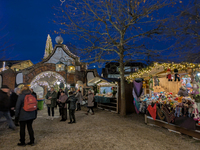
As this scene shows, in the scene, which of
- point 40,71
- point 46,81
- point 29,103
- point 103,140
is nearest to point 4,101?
point 29,103

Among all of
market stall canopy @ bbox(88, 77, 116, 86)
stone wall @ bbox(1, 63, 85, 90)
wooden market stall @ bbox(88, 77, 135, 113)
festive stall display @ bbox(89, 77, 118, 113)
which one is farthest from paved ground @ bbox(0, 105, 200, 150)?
stone wall @ bbox(1, 63, 85, 90)

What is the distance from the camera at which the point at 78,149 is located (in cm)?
439

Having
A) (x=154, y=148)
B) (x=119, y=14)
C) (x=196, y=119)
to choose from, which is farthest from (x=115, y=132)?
(x=119, y=14)

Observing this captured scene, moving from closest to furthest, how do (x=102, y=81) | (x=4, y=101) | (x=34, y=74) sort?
(x=4, y=101) → (x=102, y=81) → (x=34, y=74)

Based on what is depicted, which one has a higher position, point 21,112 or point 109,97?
point 21,112

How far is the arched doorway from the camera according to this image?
2088 cm

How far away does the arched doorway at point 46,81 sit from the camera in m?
20.9

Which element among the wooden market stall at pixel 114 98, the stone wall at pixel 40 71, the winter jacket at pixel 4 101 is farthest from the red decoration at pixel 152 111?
the stone wall at pixel 40 71

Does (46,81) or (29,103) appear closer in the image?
(29,103)

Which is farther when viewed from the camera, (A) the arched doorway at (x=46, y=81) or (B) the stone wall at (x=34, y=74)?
(A) the arched doorway at (x=46, y=81)

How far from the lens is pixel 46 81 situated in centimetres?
2242

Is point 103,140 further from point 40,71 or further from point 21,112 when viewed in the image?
point 40,71

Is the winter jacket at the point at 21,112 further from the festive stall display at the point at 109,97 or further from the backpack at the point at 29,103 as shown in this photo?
the festive stall display at the point at 109,97

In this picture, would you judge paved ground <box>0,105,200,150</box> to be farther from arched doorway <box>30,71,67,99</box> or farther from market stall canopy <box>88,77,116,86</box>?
arched doorway <box>30,71,67,99</box>
